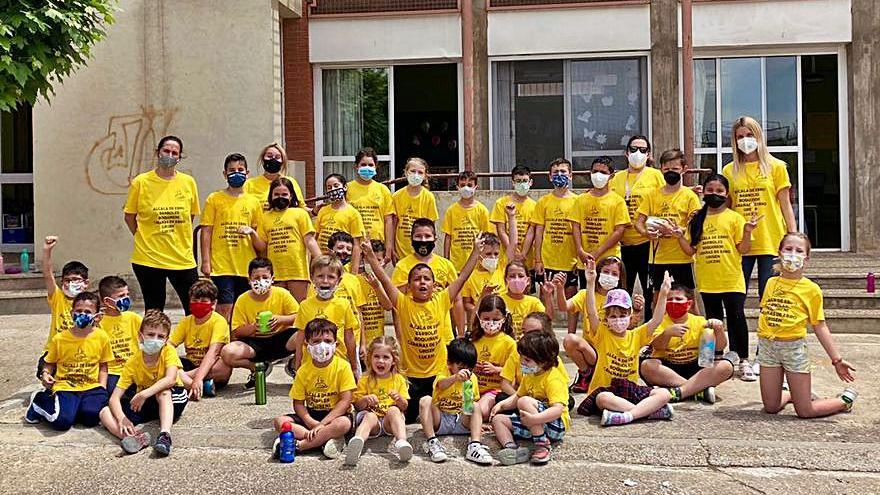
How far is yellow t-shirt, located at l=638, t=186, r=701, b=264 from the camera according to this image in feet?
25.8

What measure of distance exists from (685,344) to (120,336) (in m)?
4.41

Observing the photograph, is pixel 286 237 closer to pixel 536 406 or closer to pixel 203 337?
pixel 203 337

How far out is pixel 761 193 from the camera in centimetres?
771

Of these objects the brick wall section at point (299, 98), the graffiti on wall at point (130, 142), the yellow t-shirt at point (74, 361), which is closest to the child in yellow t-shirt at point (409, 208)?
the yellow t-shirt at point (74, 361)

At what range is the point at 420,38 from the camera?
45.6 ft

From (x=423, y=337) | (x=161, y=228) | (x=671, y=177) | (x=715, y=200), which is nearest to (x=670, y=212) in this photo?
(x=671, y=177)

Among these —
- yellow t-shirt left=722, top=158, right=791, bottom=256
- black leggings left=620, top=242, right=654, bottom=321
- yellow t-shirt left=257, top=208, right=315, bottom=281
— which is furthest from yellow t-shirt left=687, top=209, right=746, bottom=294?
yellow t-shirt left=257, top=208, right=315, bottom=281

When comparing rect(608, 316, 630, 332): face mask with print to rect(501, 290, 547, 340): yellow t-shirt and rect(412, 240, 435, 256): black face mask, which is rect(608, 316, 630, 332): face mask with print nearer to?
rect(501, 290, 547, 340): yellow t-shirt

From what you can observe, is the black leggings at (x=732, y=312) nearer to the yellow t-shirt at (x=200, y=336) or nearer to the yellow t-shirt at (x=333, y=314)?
the yellow t-shirt at (x=333, y=314)

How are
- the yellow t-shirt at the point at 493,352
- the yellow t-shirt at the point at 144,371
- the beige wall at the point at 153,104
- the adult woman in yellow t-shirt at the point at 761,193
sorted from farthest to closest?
the beige wall at the point at 153,104 < the adult woman in yellow t-shirt at the point at 761,193 < the yellow t-shirt at the point at 144,371 < the yellow t-shirt at the point at 493,352

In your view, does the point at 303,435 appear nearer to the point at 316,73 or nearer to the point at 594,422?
the point at 594,422

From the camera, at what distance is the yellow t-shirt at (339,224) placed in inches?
318

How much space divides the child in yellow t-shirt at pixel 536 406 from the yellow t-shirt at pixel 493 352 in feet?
1.16

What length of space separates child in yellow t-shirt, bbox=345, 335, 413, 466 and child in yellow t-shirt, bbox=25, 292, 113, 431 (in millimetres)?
2032
